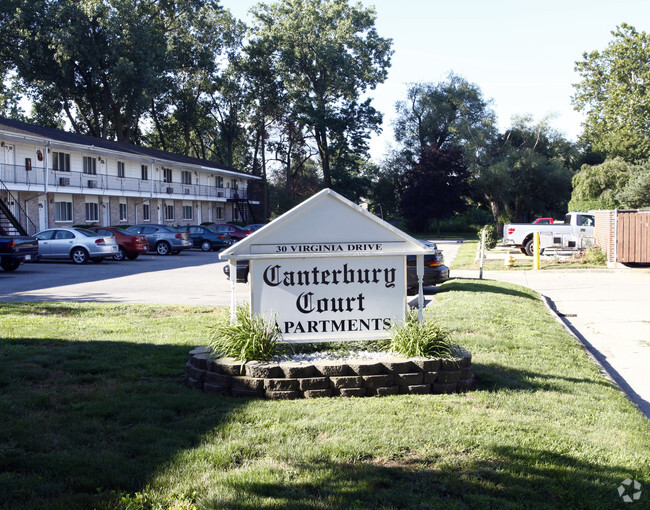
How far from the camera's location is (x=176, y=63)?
58750 millimetres

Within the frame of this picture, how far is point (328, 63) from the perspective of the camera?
6250 centimetres

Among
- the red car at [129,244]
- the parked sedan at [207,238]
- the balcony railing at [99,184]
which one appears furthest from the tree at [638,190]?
the balcony railing at [99,184]

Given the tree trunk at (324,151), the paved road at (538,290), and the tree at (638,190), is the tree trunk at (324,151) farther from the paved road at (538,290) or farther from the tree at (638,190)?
the paved road at (538,290)

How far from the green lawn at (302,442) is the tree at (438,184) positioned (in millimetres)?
52302

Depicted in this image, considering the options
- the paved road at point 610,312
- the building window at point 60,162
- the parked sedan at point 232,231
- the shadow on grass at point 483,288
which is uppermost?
the building window at point 60,162

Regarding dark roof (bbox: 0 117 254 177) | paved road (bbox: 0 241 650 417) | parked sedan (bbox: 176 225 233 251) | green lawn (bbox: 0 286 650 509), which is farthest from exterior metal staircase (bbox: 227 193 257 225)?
green lawn (bbox: 0 286 650 509)

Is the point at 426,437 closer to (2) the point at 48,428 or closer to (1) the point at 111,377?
(2) the point at 48,428

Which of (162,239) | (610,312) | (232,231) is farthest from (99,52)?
(610,312)

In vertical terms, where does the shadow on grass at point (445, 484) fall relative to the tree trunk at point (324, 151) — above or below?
below

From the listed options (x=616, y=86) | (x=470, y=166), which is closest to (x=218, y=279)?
(x=616, y=86)

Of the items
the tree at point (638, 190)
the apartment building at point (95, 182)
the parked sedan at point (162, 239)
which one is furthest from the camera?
the tree at point (638, 190)

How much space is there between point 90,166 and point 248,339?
37815mm

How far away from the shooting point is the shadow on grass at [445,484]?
3.76m

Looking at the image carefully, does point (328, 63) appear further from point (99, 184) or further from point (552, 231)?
point (552, 231)
